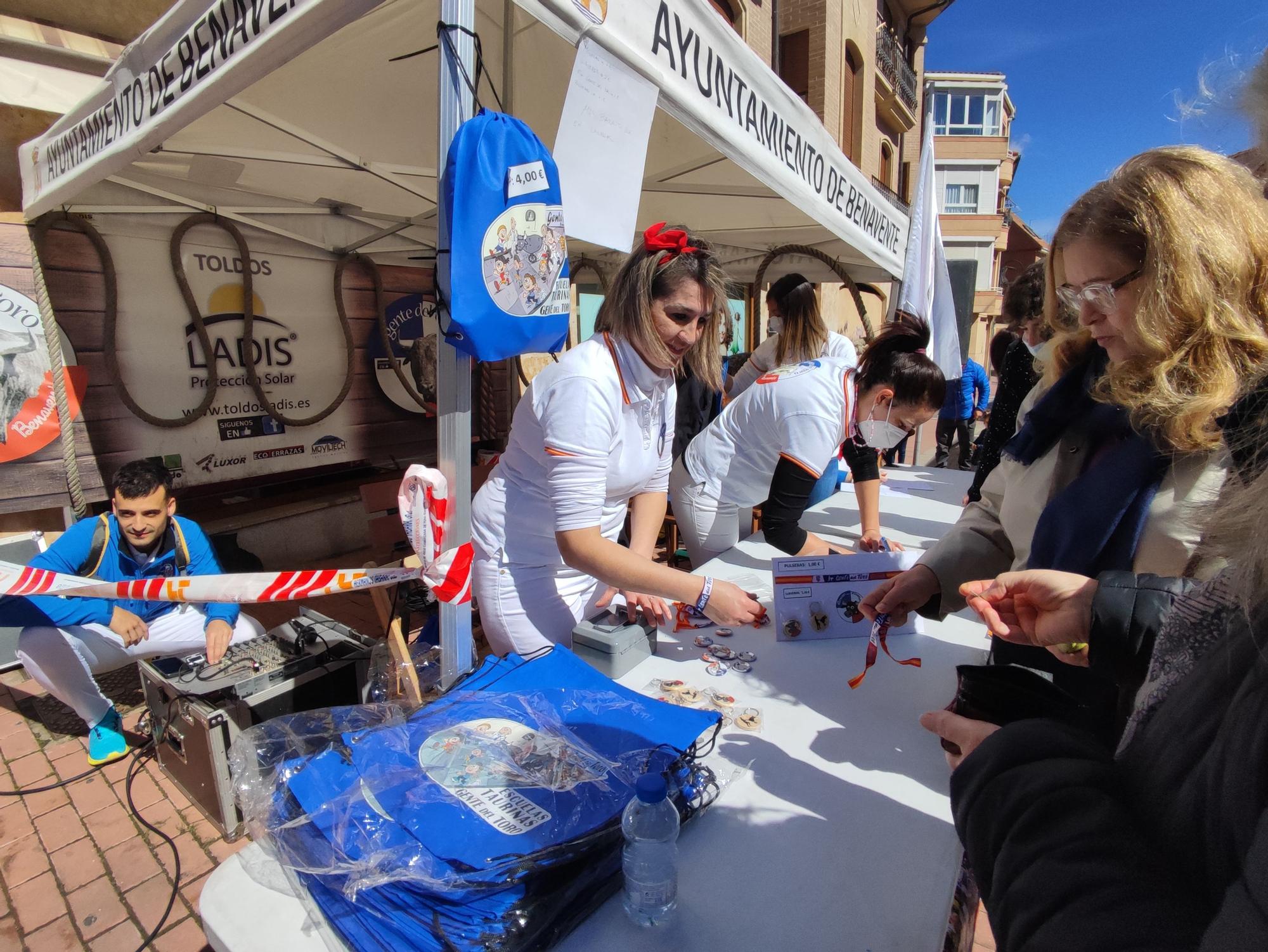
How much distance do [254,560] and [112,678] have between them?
93 cm

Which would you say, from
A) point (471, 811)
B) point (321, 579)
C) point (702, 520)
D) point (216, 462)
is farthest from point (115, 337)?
point (471, 811)

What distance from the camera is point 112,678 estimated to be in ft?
10.2

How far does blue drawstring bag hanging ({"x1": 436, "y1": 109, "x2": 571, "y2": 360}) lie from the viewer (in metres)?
1.30

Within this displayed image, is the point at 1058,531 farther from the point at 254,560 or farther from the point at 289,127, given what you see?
the point at 254,560

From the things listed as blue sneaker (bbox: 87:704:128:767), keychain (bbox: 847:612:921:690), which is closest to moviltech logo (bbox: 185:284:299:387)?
blue sneaker (bbox: 87:704:128:767)

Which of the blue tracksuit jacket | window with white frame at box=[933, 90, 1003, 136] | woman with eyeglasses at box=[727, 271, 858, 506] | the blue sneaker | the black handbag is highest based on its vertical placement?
window with white frame at box=[933, 90, 1003, 136]

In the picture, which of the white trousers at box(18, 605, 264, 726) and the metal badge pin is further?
the white trousers at box(18, 605, 264, 726)

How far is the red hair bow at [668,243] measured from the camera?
1.62 meters

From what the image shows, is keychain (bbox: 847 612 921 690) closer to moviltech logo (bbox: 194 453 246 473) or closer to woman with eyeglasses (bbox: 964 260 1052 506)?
woman with eyeglasses (bbox: 964 260 1052 506)

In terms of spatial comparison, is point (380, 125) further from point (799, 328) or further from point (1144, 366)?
point (1144, 366)

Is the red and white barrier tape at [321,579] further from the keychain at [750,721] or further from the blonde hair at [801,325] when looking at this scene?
the blonde hair at [801,325]

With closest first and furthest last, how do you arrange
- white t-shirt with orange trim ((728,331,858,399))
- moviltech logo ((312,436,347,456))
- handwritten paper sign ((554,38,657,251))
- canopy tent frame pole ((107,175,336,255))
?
handwritten paper sign ((554,38,657,251)) < canopy tent frame pole ((107,175,336,255)) < white t-shirt with orange trim ((728,331,858,399)) < moviltech logo ((312,436,347,456))

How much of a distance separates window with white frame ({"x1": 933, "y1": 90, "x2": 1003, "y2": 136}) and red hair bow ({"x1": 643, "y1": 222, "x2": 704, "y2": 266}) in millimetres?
36940

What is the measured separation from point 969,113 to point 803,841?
39.9 m
